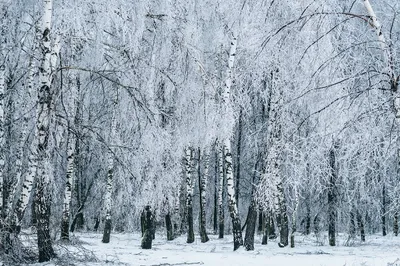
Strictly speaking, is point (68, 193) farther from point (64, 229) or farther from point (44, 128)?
point (44, 128)

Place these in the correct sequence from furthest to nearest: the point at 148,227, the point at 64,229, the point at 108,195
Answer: the point at 108,195 → the point at 64,229 → the point at 148,227

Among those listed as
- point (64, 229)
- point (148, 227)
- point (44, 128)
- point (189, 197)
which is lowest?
point (64, 229)

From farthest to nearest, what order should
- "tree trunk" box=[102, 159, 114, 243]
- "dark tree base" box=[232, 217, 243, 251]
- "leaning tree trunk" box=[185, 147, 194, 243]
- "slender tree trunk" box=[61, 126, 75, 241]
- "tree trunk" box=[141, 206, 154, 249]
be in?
"leaning tree trunk" box=[185, 147, 194, 243] < "tree trunk" box=[102, 159, 114, 243] < "slender tree trunk" box=[61, 126, 75, 241] < "tree trunk" box=[141, 206, 154, 249] < "dark tree base" box=[232, 217, 243, 251]

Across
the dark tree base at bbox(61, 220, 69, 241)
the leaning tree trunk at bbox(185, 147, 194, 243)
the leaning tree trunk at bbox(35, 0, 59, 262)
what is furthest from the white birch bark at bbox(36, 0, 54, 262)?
the leaning tree trunk at bbox(185, 147, 194, 243)

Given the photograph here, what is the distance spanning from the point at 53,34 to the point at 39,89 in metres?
1.08

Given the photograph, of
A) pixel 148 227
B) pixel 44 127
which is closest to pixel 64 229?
pixel 148 227

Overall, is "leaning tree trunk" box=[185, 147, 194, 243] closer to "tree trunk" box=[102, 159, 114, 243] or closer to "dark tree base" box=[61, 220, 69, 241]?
"tree trunk" box=[102, 159, 114, 243]

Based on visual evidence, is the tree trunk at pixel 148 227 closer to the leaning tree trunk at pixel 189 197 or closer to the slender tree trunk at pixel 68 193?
the slender tree trunk at pixel 68 193

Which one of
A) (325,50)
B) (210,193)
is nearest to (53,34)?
(325,50)

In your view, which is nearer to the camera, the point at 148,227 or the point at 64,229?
the point at 148,227

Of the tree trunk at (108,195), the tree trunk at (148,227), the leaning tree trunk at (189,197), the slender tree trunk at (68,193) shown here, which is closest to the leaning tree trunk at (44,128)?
the tree trunk at (148,227)

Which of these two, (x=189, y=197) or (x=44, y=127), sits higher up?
(x=44, y=127)

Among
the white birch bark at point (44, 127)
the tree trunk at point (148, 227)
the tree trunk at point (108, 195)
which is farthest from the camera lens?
the tree trunk at point (108, 195)

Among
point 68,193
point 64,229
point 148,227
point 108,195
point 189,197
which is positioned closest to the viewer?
point 148,227
